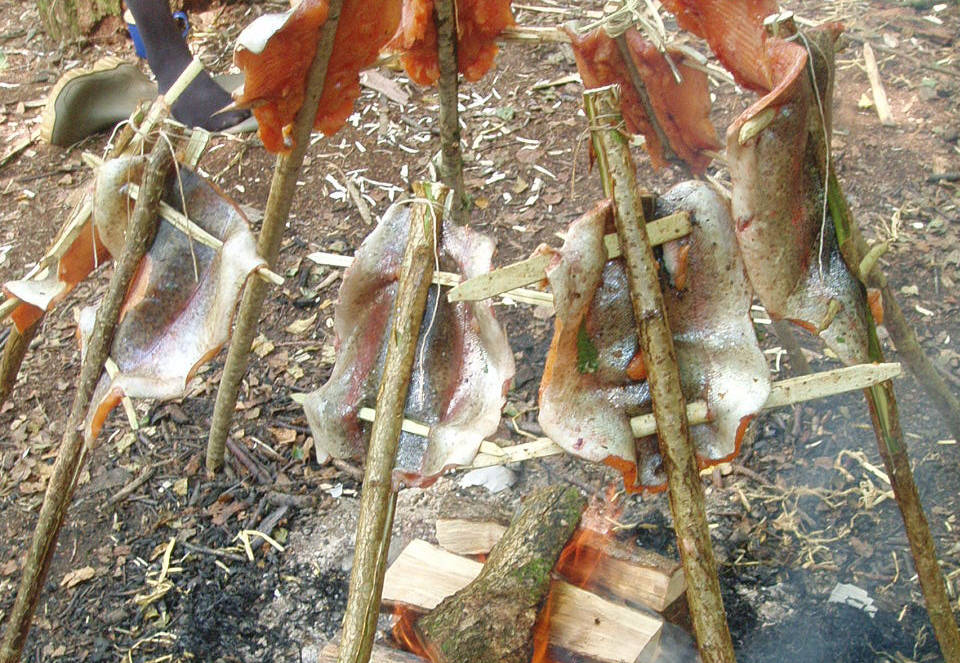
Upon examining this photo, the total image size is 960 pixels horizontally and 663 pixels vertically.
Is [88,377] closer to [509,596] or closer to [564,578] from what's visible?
[509,596]

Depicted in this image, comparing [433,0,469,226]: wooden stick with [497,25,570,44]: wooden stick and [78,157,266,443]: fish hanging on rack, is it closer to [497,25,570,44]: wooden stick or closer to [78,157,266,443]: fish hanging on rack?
[497,25,570,44]: wooden stick

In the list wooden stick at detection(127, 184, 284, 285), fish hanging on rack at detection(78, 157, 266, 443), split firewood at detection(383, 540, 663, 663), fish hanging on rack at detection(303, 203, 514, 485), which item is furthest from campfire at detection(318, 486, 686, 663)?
wooden stick at detection(127, 184, 284, 285)

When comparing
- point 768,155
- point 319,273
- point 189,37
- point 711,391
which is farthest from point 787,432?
point 189,37

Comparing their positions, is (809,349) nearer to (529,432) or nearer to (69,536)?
(529,432)

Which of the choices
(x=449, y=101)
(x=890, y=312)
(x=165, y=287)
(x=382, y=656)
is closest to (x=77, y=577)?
(x=382, y=656)

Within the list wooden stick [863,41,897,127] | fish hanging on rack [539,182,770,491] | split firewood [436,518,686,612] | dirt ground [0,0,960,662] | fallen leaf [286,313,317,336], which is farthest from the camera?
wooden stick [863,41,897,127]

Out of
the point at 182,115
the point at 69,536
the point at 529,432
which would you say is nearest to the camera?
the point at 69,536

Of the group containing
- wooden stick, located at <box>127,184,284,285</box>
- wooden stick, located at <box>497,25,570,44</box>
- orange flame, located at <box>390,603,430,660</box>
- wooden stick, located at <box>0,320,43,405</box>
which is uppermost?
wooden stick, located at <box>497,25,570,44</box>
